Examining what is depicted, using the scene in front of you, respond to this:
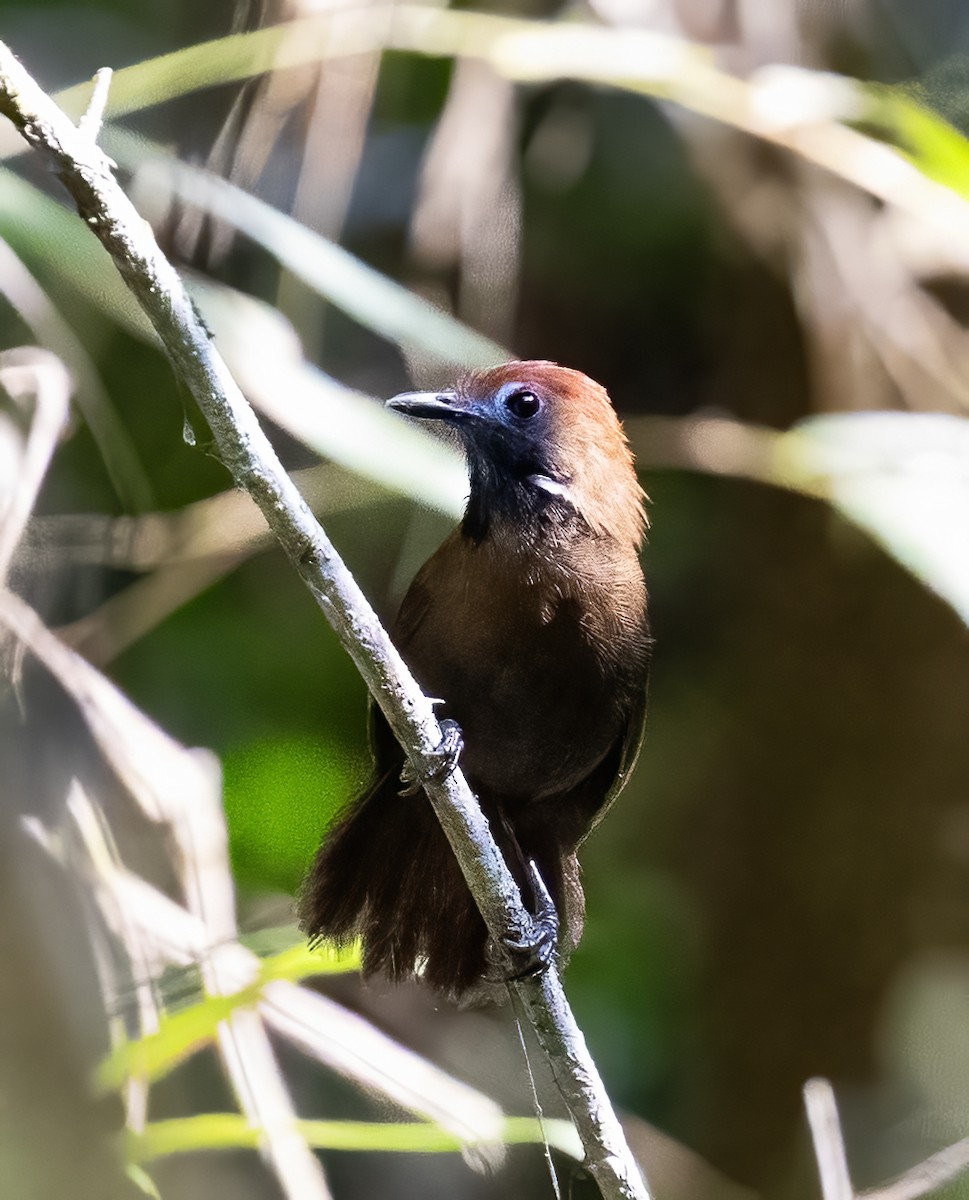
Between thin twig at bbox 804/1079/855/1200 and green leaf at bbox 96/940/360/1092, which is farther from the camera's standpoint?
thin twig at bbox 804/1079/855/1200

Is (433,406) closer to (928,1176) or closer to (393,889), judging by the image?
(393,889)

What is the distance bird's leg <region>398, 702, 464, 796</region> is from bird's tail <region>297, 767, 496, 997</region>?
95mm

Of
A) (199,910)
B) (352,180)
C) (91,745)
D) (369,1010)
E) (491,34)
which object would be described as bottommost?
(369,1010)

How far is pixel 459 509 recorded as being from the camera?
1.08 meters

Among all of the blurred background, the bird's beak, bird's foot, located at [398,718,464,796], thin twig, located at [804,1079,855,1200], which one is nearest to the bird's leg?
bird's foot, located at [398,718,464,796]

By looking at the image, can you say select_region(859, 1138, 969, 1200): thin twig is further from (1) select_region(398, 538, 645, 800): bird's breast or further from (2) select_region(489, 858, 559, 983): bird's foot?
(1) select_region(398, 538, 645, 800): bird's breast

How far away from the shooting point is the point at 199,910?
109 cm

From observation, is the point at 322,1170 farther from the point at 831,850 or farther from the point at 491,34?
the point at 491,34

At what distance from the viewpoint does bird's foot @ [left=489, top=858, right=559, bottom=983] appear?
0.97m

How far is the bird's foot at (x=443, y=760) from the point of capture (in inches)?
33.8

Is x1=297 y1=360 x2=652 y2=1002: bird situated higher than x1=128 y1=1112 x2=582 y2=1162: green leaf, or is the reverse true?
x1=297 y1=360 x2=652 y2=1002: bird

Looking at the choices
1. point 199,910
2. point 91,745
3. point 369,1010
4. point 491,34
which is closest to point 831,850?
point 369,1010

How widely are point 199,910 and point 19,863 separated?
0.60 feet

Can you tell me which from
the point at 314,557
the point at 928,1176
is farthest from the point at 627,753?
the point at 928,1176
